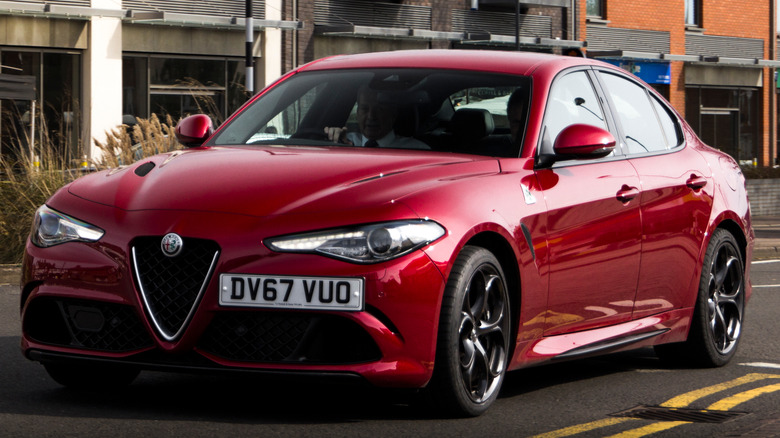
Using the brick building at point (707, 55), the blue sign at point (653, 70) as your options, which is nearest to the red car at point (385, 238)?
the brick building at point (707, 55)

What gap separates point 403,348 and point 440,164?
3.08 ft

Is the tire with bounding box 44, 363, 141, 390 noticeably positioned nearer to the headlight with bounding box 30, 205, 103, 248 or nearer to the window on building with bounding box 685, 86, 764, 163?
the headlight with bounding box 30, 205, 103, 248

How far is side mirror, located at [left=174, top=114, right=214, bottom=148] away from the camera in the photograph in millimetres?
6828

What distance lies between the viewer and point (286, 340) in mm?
5254

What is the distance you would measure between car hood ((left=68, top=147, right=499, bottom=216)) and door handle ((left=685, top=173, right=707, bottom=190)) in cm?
180

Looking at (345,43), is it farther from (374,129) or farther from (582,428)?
(582,428)

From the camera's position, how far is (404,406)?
592 centimetres

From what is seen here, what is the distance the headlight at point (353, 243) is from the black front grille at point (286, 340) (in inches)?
10.2

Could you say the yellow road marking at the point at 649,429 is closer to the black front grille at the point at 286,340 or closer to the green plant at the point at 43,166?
the black front grille at the point at 286,340

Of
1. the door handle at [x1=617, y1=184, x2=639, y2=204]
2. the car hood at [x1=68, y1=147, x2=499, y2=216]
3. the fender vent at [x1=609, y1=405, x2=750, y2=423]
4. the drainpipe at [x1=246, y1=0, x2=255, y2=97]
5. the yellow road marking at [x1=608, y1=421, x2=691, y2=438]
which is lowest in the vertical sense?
the fender vent at [x1=609, y1=405, x2=750, y2=423]

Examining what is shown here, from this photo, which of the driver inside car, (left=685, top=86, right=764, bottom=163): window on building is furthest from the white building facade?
the driver inside car

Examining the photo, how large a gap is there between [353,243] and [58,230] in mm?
1245

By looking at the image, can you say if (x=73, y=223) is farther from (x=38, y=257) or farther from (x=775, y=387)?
(x=775, y=387)

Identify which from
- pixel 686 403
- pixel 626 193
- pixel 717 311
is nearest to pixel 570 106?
pixel 626 193
